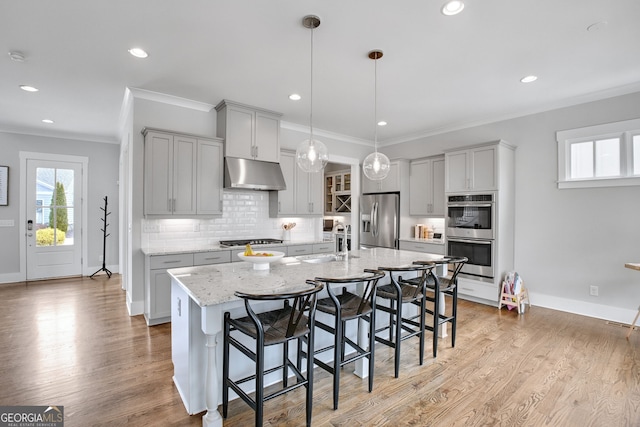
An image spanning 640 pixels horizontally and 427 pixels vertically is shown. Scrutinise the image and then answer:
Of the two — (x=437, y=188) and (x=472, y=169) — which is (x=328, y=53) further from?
(x=437, y=188)

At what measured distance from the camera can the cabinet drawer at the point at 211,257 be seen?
12.5 ft

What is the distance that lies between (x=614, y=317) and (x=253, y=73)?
17.0ft

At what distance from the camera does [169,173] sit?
152 inches

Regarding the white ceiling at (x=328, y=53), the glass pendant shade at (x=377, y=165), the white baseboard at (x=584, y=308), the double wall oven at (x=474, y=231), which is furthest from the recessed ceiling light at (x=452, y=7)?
the white baseboard at (x=584, y=308)

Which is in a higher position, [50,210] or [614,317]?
[50,210]

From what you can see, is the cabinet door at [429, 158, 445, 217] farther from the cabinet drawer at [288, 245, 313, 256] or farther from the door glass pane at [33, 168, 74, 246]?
the door glass pane at [33, 168, 74, 246]

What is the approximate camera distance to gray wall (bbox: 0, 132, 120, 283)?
5.58m

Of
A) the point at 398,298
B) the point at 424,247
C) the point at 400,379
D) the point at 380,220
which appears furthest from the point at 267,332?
the point at 380,220

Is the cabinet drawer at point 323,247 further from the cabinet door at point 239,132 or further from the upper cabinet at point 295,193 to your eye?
the cabinet door at point 239,132

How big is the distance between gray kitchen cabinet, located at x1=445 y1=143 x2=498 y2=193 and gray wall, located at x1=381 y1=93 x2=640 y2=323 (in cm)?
56

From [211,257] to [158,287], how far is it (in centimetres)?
67

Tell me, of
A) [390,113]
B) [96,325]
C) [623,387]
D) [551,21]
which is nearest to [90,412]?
[96,325]

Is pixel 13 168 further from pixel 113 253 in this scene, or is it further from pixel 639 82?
pixel 639 82

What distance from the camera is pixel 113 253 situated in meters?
6.55
